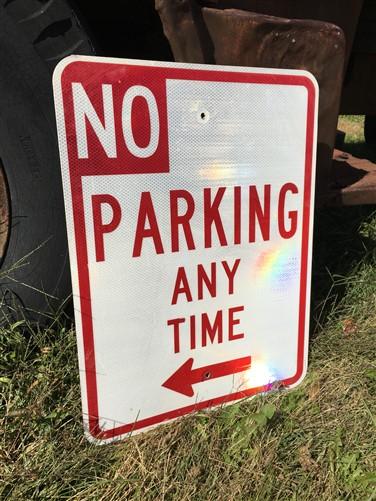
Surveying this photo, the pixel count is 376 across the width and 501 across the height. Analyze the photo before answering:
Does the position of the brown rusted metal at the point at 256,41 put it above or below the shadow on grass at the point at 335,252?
above

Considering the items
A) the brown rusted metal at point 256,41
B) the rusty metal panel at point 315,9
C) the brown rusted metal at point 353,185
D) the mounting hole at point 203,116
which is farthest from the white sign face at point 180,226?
the rusty metal panel at point 315,9

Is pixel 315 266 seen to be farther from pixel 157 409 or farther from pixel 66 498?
pixel 66 498

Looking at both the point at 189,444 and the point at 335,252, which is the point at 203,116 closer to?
the point at 189,444

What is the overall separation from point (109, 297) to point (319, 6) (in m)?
1.28

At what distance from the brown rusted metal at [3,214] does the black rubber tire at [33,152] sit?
0.01 meters

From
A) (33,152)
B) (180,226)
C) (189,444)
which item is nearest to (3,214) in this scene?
(33,152)

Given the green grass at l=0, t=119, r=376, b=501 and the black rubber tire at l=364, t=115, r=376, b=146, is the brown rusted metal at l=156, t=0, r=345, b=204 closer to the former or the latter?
the green grass at l=0, t=119, r=376, b=501

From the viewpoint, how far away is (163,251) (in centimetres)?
105

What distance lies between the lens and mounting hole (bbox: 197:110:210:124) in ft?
3.36

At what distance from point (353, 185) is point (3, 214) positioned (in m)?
1.13

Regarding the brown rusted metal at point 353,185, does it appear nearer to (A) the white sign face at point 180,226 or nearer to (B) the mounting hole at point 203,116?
(A) the white sign face at point 180,226

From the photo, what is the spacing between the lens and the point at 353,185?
5.20ft

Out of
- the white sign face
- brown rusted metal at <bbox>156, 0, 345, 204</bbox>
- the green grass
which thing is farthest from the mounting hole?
the green grass

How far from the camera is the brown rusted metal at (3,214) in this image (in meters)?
1.23
